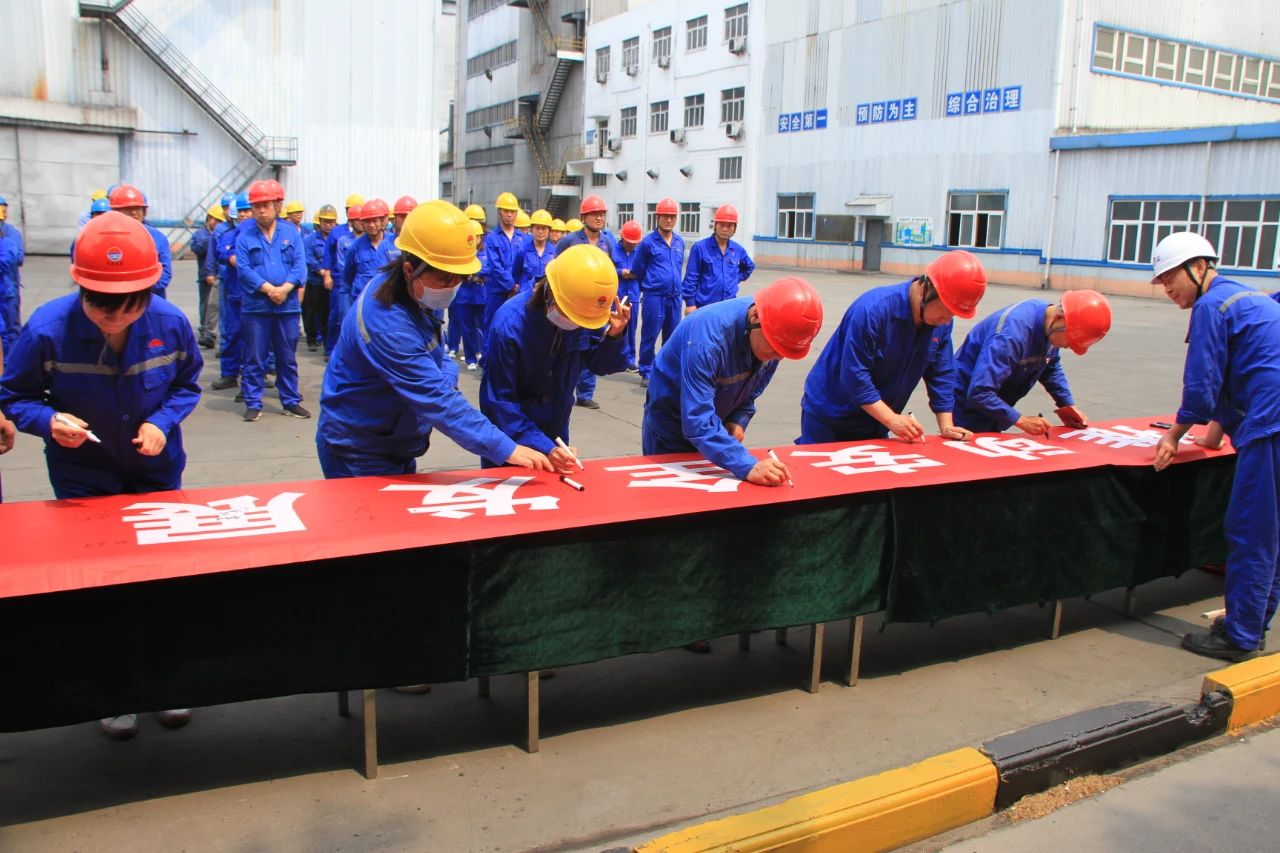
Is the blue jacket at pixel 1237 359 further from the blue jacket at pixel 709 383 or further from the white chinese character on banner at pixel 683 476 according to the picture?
the white chinese character on banner at pixel 683 476

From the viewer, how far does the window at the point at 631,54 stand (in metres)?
42.7

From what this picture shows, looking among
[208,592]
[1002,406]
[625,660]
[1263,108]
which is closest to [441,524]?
[208,592]

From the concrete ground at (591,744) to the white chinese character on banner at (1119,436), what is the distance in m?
0.84

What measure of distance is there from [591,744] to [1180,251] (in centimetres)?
329

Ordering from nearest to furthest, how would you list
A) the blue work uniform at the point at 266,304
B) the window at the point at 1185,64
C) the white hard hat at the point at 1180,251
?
the white hard hat at the point at 1180,251
the blue work uniform at the point at 266,304
the window at the point at 1185,64

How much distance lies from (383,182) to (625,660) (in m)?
25.5

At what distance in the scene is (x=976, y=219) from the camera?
100ft

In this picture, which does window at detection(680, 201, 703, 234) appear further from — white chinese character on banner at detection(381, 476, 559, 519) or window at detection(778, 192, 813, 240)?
white chinese character on banner at detection(381, 476, 559, 519)

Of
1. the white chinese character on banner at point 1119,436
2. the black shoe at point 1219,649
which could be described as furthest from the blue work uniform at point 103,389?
the black shoe at point 1219,649

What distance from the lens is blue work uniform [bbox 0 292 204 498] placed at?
3191mm

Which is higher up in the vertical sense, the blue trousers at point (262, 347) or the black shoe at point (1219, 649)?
the blue trousers at point (262, 347)

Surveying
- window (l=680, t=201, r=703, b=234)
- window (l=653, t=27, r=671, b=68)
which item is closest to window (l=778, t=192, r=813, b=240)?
window (l=680, t=201, r=703, b=234)

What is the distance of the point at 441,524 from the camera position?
3.03 m

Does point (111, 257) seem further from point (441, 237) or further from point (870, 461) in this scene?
point (870, 461)
